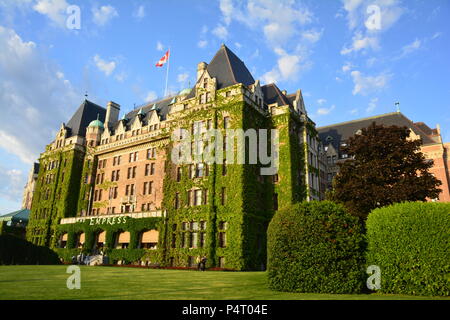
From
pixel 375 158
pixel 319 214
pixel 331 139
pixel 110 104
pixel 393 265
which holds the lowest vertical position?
pixel 393 265

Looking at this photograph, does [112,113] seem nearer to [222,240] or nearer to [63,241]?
[63,241]

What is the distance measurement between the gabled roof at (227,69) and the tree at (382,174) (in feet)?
72.0

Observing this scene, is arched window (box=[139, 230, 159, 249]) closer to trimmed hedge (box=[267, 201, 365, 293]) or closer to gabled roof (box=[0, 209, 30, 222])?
trimmed hedge (box=[267, 201, 365, 293])

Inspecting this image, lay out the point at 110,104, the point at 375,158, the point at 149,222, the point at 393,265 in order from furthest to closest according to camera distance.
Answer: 1. the point at 110,104
2. the point at 149,222
3. the point at 375,158
4. the point at 393,265

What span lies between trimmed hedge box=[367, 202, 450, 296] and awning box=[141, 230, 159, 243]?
34528mm

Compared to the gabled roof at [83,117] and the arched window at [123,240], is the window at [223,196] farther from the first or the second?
the gabled roof at [83,117]

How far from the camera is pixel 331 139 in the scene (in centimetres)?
7056

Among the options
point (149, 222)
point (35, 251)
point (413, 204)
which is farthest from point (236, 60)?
point (413, 204)

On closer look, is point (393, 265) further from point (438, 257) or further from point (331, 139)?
point (331, 139)

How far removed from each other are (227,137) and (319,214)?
27.3m

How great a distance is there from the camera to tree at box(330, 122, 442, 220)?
28.8 m

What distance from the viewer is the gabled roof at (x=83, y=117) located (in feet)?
226

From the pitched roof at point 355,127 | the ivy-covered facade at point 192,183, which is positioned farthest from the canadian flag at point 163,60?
the pitched roof at point 355,127
